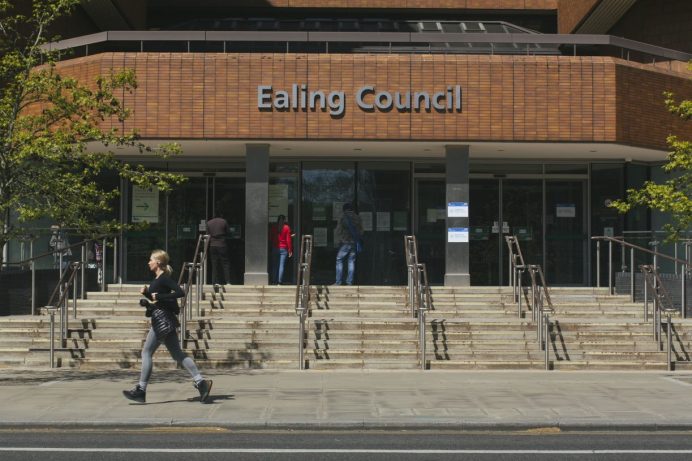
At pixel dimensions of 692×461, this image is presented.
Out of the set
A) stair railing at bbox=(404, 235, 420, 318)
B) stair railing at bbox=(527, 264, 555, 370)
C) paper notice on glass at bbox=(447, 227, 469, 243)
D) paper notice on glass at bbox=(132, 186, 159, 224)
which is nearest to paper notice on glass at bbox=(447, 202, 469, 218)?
paper notice on glass at bbox=(447, 227, 469, 243)

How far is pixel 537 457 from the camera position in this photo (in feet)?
27.3

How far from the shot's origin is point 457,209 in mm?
20219

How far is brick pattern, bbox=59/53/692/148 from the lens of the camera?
19.6m

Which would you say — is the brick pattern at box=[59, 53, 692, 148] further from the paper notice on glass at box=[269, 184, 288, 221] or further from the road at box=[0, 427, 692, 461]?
the road at box=[0, 427, 692, 461]

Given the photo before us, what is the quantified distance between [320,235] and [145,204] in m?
4.22

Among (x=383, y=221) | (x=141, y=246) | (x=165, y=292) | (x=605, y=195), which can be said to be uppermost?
(x=605, y=195)

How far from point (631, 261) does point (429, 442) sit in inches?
451

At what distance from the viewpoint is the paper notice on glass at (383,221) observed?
22.6 metres

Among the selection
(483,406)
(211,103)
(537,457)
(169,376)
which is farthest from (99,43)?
(537,457)

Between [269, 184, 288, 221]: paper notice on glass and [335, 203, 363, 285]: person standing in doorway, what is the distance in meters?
2.76

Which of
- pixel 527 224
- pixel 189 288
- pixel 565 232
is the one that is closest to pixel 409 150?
pixel 527 224

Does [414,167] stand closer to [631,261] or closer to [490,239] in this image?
[490,239]

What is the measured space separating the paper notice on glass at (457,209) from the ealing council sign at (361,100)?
6.48 ft

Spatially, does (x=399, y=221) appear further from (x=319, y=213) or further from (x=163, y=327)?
(x=163, y=327)
